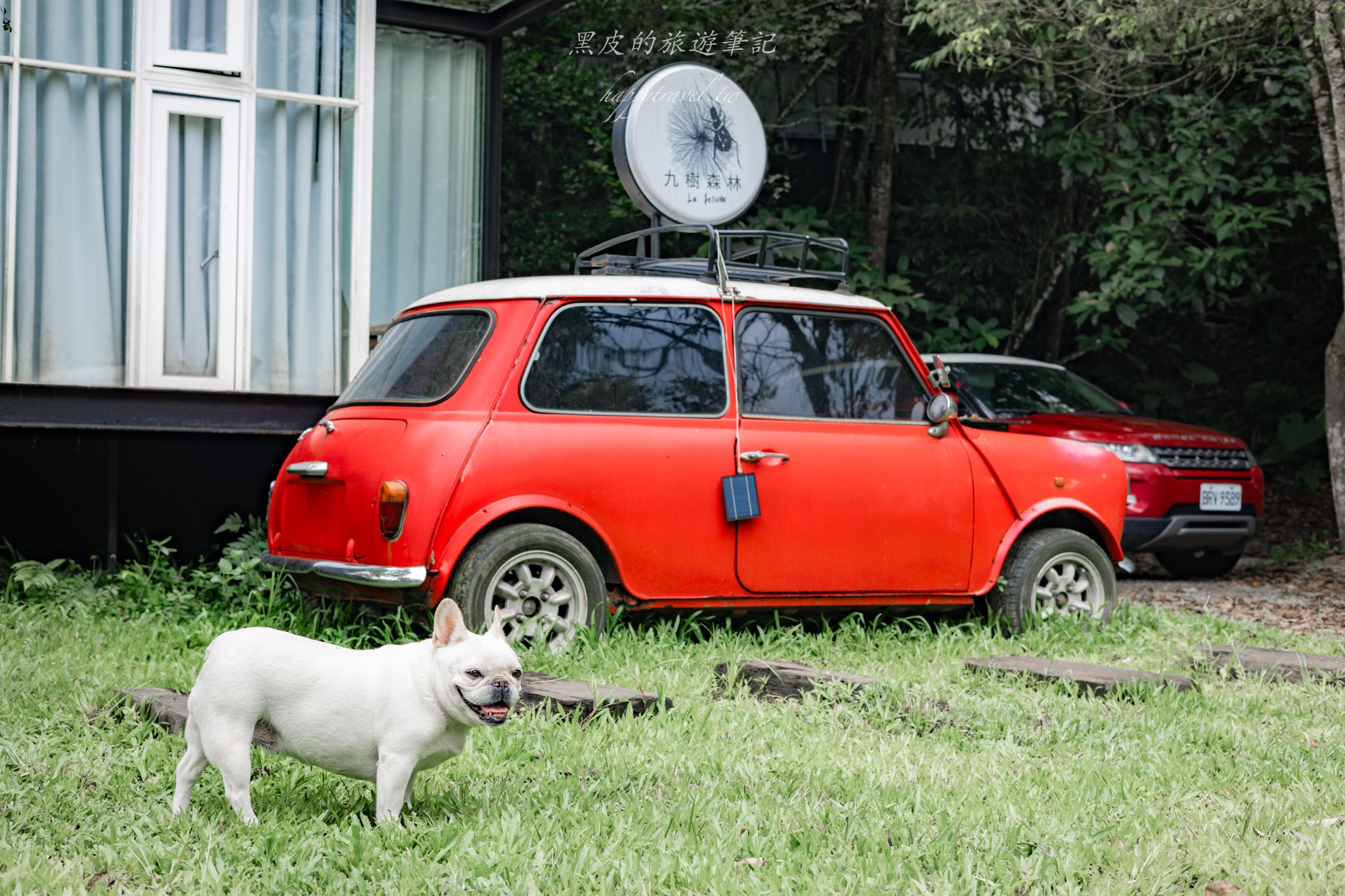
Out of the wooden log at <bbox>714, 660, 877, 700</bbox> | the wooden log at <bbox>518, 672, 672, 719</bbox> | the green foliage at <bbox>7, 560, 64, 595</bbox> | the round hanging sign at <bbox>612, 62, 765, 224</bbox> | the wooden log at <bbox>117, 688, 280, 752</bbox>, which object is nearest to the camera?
the wooden log at <bbox>117, 688, 280, 752</bbox>

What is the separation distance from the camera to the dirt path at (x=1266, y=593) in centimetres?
824

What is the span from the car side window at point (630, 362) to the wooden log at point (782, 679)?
4.15ft

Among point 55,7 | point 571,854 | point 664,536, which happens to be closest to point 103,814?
point 571,854

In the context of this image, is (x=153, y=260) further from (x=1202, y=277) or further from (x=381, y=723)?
(x=1202, y=277)

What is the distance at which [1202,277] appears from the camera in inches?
537

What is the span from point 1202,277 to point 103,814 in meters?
12.5

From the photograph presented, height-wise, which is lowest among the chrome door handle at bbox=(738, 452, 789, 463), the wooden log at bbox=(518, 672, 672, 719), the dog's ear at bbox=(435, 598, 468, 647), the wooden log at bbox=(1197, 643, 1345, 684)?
the wooden log at bbox=(1197, 643, 1345, 684)

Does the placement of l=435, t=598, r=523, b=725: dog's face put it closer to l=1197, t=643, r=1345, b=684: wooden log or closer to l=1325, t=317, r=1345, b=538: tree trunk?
l=1197, t=643, r=1345, b=684: wooden log

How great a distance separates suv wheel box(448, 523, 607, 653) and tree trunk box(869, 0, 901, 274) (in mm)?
9773

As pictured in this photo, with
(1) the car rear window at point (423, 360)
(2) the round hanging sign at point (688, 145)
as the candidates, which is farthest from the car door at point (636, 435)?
(2) the round hanging sign at point (688, 145)

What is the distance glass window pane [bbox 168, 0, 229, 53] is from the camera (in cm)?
774

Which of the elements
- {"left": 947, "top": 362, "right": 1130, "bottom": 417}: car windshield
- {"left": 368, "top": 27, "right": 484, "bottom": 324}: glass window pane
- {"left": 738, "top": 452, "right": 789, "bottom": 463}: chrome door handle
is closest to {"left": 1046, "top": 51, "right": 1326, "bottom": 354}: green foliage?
{"left": 947, "top": 362, "right": 1130, "bottom": 417}: car windshield

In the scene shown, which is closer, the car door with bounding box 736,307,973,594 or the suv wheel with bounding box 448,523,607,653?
the suv wheel with bounding box 448,523,607,653

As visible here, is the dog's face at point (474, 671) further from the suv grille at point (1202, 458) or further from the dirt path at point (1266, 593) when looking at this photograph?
the suv grille at point (1202, 458)
